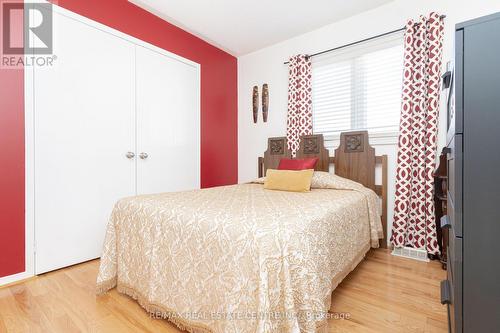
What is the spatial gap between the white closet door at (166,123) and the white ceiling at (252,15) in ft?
1.56

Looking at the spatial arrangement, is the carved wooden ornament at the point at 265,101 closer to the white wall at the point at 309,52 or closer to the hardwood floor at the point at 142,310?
the white wall at the point at 309,52

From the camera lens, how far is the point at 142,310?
1.46 meters

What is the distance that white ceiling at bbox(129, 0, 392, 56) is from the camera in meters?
2.55

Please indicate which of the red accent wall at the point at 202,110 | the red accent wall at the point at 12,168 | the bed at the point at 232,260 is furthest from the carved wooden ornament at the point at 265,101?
the red accent wall at the point at 12,168

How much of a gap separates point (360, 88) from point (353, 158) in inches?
31.8

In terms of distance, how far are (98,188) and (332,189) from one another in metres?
2.25

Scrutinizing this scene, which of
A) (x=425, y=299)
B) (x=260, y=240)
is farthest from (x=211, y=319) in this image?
(x=425, y=299)

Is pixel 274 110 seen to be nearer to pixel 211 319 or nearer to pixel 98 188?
pixel 98 188

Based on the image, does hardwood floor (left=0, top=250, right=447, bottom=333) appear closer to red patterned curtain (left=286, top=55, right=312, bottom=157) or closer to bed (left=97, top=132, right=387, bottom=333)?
bed (left=97, top=132, right=387, bottom=333)

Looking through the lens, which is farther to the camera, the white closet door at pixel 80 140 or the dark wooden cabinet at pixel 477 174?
the white closet door at pixel 80 140

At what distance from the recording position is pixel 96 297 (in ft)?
5.23

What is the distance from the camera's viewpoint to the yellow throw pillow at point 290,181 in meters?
2.30

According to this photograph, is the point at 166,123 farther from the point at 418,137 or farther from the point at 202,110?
the point at 418,137

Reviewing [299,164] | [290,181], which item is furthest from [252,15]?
[290,181]
